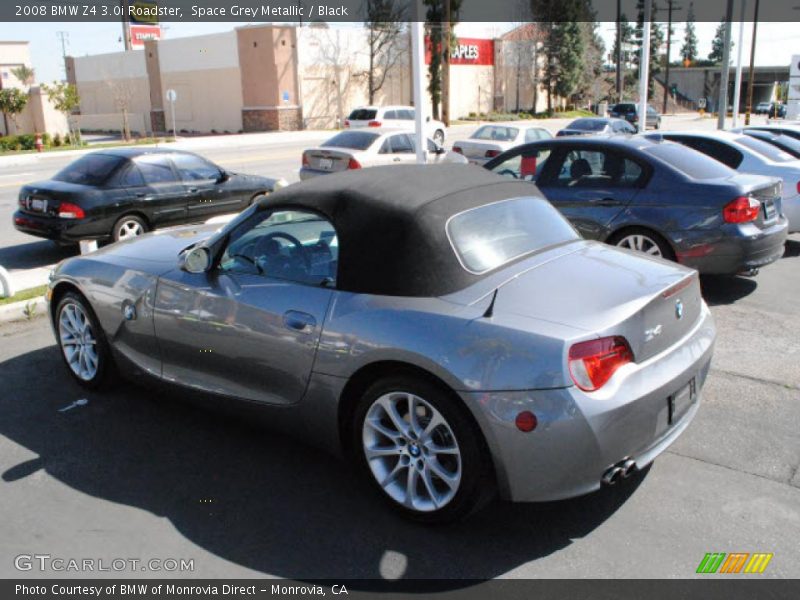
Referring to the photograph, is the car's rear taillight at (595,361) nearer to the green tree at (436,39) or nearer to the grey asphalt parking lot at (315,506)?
the grey asphalt parking lot at (315,506)

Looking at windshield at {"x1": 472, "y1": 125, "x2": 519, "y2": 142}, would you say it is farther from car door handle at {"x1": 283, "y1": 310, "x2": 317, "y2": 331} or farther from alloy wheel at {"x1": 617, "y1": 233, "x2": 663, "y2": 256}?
car door handle at {"x1": 283, "y1": 310, "x2": 317, "y2": 331}

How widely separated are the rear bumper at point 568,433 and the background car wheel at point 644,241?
14.1 feet

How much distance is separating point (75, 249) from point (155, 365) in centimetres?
706

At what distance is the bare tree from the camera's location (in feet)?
163

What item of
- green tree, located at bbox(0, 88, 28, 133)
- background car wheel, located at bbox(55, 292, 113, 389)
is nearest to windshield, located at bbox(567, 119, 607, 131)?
background car wheel, located at bbox(55, 292, 113, 389)

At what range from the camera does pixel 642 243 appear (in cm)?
757

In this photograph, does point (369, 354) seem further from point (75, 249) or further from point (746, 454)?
point (75, 249)

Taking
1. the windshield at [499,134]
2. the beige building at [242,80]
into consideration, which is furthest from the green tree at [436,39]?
the windshield at [499,134]

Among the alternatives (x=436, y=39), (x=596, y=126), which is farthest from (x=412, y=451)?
(x=436, y=39)

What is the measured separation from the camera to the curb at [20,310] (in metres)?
7.18

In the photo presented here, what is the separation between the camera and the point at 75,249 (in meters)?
10.9

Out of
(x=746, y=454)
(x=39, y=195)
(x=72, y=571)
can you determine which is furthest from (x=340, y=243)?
(x=39, y=195)

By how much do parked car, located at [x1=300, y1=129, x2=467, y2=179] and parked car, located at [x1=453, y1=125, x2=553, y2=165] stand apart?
63.3 inches

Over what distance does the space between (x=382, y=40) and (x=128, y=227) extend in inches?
1721
